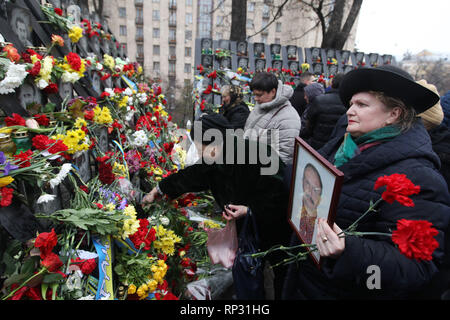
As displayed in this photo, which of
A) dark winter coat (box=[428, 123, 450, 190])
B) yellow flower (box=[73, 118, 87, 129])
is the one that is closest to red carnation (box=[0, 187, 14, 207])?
yellow flower (box=[73, 118, 87, 129])

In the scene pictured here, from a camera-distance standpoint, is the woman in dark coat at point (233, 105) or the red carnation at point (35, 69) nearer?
the red carnation at point (35, 69)

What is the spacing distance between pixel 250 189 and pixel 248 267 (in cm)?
48

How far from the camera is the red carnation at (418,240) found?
78cm

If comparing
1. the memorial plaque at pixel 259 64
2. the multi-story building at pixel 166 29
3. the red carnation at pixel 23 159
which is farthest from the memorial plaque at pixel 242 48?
the multi-story building at pixel 166 29

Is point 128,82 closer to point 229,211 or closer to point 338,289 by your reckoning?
point 229,211

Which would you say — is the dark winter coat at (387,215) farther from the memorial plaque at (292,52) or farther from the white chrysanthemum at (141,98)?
the memorial plaque at (292,52)

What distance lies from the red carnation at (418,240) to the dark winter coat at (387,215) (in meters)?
0.12

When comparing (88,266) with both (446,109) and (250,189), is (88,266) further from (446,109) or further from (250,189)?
(446,109)

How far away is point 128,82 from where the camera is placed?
3846 millimetres

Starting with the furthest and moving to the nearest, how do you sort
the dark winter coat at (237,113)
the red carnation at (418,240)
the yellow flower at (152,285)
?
the dark winter coat at (237,113) → the yellow flower at (152,285) → the red carnation at (418,240)

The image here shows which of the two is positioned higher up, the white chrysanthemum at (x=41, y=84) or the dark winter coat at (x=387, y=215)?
the white chrysanthemum at (x=41, y=84)

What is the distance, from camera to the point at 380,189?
106 centimetres

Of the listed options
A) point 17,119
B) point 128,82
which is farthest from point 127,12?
point 17,119

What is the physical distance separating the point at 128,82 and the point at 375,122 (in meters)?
3.49
